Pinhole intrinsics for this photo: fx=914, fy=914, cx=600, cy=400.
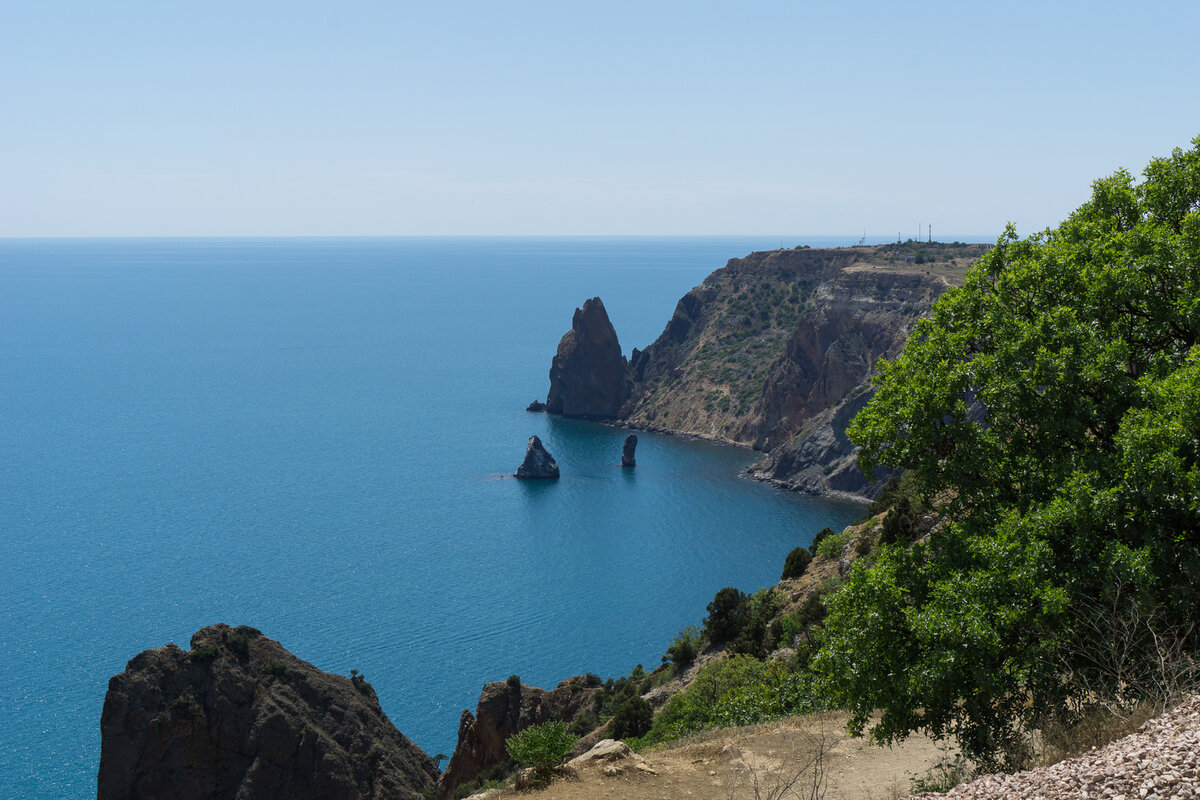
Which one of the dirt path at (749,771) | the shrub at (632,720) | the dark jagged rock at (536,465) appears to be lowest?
the dark jagged rock at (536,465)

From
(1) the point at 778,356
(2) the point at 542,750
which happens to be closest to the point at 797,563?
(2) the point at 542,750

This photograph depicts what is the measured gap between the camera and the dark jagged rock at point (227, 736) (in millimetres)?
46688

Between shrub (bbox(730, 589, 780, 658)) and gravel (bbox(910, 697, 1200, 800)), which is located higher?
gravel (bbox(910, 697, 1200, 800))

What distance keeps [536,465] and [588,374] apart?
4371 centimetres

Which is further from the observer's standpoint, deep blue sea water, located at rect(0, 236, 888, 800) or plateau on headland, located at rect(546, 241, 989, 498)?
plateau on headland, located at rect(546, 241, 989, 498)

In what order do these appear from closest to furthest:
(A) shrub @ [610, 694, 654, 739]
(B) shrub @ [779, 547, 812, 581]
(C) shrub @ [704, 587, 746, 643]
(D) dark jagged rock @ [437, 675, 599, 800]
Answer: (A) shrub @ [610, 694, 654, 739] < (D) dark jagged rock @ [437, 675, 599, 800] < (C) shrub @ [704, 587, 746, 643] < (B) shrub @ [779, 547, 812, 581]

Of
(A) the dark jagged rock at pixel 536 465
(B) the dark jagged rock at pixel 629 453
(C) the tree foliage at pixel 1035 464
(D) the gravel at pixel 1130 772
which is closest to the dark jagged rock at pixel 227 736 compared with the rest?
(C) the tree foliage at pixel 1035 464

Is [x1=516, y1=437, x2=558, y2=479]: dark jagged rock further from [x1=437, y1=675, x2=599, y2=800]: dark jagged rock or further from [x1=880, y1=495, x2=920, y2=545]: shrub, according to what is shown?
[x1=880, y1=495, x2=920, y2=545]: shrub

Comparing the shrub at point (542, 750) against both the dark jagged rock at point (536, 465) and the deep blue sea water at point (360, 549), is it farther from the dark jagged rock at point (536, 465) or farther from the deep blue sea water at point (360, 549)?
the dark jagged rock at point (536, 465)

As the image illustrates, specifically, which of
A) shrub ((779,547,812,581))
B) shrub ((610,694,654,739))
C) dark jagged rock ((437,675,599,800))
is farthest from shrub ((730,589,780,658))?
dark jagged rock ((437,675,599,800))

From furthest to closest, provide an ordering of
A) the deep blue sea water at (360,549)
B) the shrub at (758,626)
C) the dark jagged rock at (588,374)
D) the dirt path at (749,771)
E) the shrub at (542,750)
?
the dark jagged rock at (588,374)
the deep blue sea water at (360,549)
the shrub at (758,626)
the shrub at (542,750)
the dirt path at (749,771)

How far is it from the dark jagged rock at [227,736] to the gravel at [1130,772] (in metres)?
40.9

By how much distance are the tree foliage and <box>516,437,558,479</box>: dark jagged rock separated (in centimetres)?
10290

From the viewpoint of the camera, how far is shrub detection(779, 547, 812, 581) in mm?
58062
